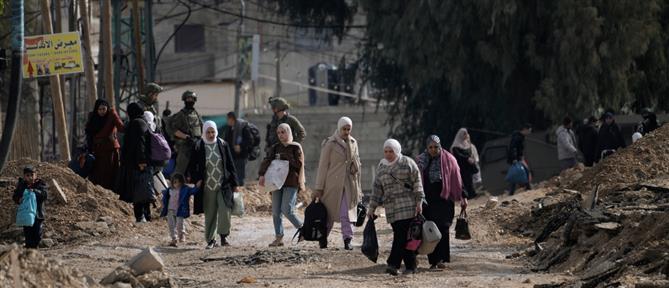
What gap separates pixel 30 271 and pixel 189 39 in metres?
47.7

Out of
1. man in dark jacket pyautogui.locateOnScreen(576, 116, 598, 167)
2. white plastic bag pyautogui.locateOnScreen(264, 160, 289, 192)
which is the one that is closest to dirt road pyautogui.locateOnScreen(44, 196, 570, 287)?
white plastic bag pyautogui.locateOnScreen(264, 160, 289, 192)

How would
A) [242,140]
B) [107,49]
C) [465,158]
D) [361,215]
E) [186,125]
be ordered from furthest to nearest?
1. [107,49]
2. [465,158]
3. [242,140]
4. [186,125]
5. [361,215]

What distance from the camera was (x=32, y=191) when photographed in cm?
1683

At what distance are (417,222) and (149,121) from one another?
5.46 meters

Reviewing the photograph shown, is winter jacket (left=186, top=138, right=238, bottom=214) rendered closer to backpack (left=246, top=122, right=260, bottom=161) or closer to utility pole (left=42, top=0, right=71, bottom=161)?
backpack (left=246, top=122, right=260, bottom=161)

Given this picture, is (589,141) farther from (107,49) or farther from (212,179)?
(212,179)

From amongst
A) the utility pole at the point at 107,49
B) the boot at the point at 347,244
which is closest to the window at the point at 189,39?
the utility pole at the point at 107,49

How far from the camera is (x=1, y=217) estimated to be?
18438 millimetres

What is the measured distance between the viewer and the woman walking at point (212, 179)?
53.9ft

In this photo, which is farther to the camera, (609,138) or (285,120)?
(609,138)

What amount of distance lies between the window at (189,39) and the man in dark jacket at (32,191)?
130 ft

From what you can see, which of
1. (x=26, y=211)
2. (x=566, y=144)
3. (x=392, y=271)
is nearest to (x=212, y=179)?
(x=26, y=211)

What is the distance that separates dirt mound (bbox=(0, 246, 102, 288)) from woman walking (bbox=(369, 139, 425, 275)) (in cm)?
421

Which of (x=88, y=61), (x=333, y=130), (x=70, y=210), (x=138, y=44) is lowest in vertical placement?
(x=70, y=210)
